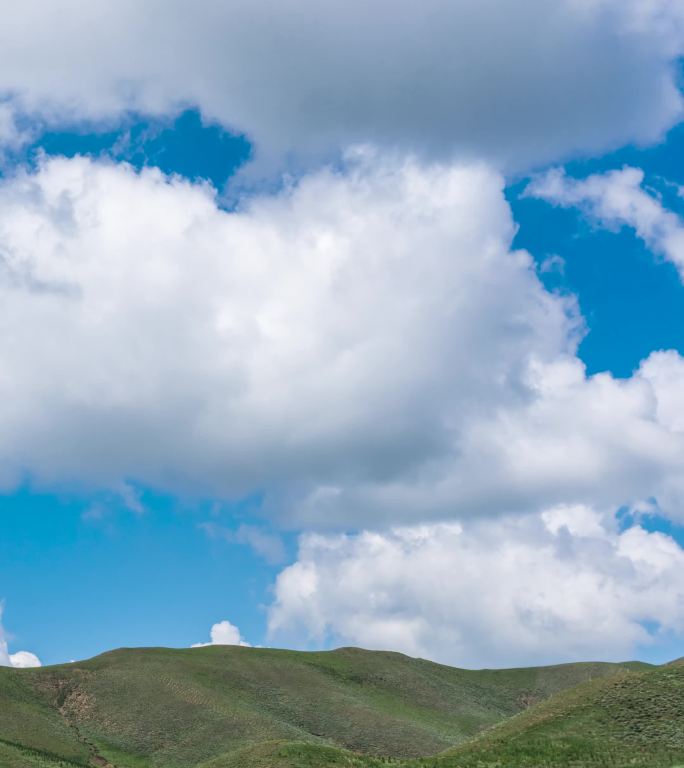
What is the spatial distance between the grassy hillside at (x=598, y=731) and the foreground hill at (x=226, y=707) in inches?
173

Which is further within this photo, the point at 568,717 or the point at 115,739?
the point at 115,739

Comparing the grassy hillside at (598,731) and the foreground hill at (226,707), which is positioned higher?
the foreground hill at (226,707)

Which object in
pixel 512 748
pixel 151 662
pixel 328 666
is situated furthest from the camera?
pixel 328 666

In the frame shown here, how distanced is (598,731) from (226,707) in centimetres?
6065

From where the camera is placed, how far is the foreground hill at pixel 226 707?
95125mm

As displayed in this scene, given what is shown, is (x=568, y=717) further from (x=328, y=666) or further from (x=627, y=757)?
(x=328, y=666)

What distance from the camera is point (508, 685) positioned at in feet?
Answer: 538

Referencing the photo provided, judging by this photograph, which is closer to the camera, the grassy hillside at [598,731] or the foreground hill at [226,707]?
the grassy hillside at [598,731]

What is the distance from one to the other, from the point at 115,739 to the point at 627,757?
6582 cm

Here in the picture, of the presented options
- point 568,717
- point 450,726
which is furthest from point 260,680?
point 568,717

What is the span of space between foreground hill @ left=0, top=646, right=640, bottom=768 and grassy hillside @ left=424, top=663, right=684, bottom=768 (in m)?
4.41

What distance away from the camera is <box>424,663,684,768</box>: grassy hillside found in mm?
56844

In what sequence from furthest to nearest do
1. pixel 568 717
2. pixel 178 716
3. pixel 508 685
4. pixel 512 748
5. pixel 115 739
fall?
pixel 508 685 < pixel 178 716 < pixel 115 739 < pixel 568 717 < pixel 512 748

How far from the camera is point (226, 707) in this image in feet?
360
